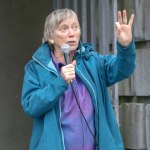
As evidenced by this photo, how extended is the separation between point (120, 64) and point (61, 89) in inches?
14.4

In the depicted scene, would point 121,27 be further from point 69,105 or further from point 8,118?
point 8,118

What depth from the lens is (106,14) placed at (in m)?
3.95

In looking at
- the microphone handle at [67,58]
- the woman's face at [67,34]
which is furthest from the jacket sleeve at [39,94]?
the woman's face at [67,34]

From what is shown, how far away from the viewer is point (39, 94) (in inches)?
114

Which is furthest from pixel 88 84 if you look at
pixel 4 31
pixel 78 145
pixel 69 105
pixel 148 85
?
pixel 4 31

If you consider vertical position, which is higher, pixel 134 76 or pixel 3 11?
pixel 3 11

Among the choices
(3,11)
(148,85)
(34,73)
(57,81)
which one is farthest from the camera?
(3,11)

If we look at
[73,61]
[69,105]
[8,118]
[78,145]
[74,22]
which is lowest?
[8,118]

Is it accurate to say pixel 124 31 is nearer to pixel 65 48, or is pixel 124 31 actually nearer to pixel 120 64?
pixel 120 64

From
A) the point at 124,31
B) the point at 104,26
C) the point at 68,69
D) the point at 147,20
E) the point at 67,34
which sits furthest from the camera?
the point at 104,26

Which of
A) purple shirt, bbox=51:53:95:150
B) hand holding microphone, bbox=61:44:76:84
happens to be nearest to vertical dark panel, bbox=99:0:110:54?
purple shirt, bbox=51:53:95:150

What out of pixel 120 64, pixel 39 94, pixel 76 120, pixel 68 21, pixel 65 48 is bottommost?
pixel 76 120

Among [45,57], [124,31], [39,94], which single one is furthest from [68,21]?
[39,94]

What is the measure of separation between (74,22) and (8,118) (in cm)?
280
